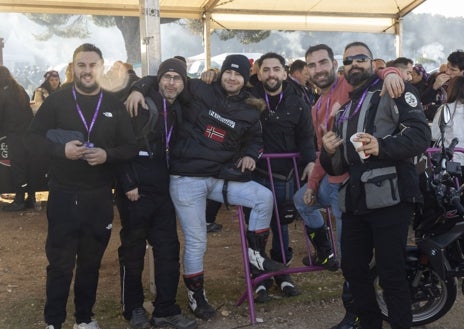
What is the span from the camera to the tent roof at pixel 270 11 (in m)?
9.73

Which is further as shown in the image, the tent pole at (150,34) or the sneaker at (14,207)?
the sneaker at (14,207)

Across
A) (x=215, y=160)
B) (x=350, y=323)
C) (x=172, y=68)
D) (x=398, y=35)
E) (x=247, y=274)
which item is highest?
(x=398, y=35)

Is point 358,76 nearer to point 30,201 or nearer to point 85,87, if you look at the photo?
point 85,87

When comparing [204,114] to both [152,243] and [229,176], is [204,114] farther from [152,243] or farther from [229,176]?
[152,243]

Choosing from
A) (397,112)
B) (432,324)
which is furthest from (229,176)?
(432,324)

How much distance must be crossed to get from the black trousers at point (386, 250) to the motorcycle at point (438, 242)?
0.50 m

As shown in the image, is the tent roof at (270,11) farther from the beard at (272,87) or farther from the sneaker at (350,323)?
the sneaker at (350,323)

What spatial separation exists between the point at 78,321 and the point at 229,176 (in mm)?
1520

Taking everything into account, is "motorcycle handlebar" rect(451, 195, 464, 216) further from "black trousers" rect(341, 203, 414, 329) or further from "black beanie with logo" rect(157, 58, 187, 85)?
"black beanie with logo" rect(157, 58, 187, 85)

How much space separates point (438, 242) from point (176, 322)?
6.43 ft

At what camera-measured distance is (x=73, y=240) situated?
135 inches

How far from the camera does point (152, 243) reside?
3.77 metres

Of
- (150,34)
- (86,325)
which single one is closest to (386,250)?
(86,325)

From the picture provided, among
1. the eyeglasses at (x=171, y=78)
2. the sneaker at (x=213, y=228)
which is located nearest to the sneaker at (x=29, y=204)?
the sneaker at (x=213, y=228)
